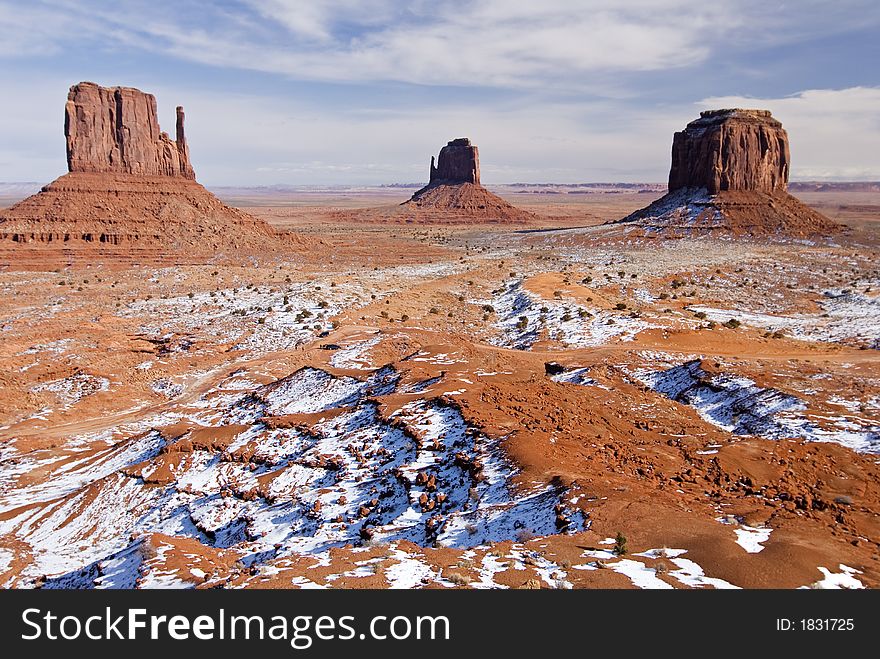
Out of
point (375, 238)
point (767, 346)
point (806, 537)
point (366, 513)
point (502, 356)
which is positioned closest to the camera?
point (806, 537)

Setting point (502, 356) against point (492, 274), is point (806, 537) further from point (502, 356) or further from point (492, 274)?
point (492, 274)

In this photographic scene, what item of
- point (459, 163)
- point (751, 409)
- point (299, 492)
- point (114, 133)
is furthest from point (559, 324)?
point (459, 163)

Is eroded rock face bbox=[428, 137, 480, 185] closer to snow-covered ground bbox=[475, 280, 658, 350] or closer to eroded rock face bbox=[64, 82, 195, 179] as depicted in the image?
eroded rock face bbox=[64, 82, 195, 179]

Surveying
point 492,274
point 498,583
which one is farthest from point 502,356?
point 492,274

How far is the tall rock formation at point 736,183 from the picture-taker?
230 ft

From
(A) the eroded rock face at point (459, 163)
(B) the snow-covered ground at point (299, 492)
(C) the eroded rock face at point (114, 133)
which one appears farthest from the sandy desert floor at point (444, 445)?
(A) the eroded rock face at point (459, 163)

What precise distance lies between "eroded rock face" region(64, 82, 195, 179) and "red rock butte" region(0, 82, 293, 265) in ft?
0.32

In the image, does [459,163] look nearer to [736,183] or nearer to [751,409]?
→ [736,183]

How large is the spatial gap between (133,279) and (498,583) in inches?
1876

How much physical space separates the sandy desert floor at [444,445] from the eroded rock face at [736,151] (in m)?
44.5

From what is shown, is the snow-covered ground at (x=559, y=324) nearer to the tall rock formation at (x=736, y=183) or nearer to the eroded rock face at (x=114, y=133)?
the tall rock formation at (x=736, y=183)

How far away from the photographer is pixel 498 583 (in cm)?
764
